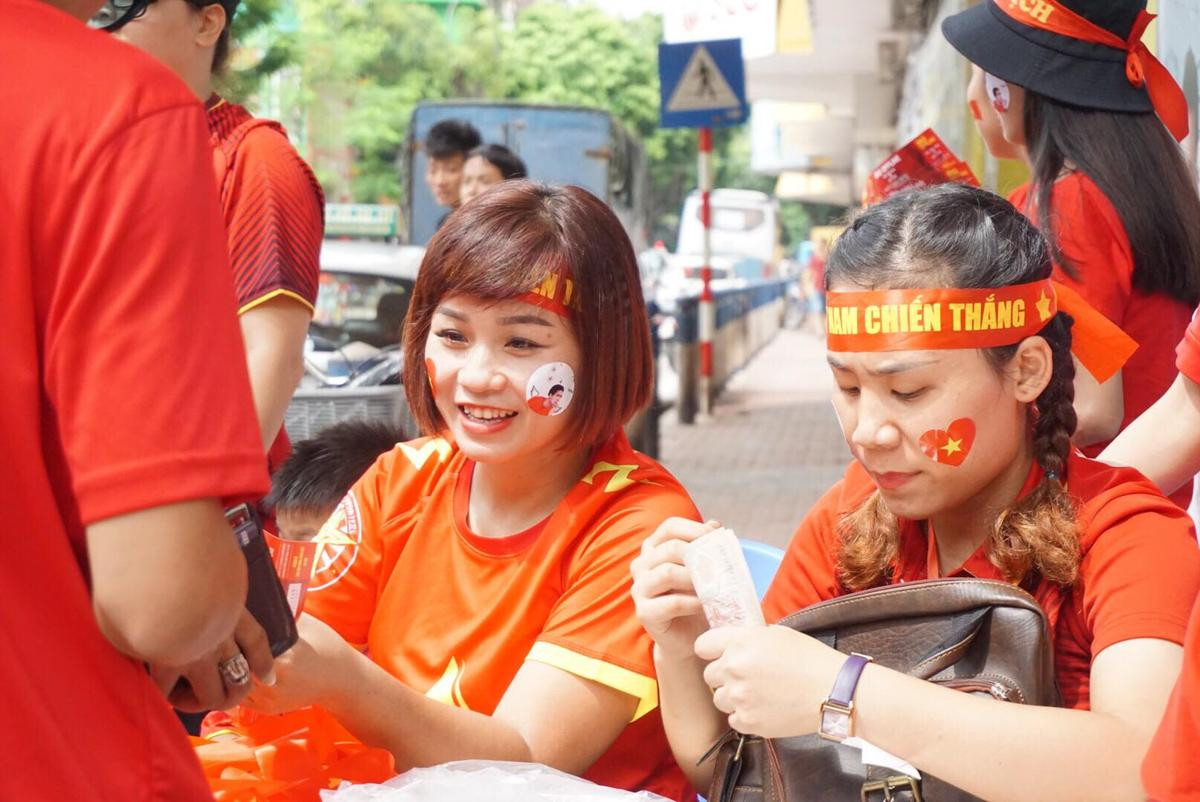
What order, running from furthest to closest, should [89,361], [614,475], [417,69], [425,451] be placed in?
1. [417,69]
2. [425,451]
3. [614,475]
4. [89,361]

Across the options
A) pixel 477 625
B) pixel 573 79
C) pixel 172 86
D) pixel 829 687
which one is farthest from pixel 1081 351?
pixel 573 79

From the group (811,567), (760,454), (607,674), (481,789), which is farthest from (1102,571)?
(760,454)

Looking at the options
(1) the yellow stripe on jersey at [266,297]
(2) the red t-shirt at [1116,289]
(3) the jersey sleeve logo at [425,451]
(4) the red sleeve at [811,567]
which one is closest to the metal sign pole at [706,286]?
(2) the red t-shirt at [1116,289]

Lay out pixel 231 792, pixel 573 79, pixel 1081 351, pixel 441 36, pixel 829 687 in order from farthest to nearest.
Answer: pixel 573 79 → pixel 441 36 → pixel 1081 351 → pixel 231 792 → pixel 829 687

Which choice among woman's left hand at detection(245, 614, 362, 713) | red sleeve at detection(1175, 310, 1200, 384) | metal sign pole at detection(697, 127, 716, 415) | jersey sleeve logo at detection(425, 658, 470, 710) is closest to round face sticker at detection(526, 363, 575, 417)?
jersey sleeve logo at detection(425, 658, 470, 710)

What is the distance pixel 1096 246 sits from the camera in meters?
2.79

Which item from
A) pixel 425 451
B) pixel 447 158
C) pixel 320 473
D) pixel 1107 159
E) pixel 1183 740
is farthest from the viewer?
pixel 447 158

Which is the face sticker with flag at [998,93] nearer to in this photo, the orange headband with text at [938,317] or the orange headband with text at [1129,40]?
the orange headband with text at [1129,40]

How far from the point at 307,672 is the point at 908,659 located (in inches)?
29.8

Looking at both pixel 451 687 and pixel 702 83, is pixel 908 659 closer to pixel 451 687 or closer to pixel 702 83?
pixel 451 687

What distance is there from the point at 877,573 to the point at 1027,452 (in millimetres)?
267

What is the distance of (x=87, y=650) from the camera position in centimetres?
123

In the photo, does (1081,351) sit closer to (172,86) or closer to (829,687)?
(829,687)

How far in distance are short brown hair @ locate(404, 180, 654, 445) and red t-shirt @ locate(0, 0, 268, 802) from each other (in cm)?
117
